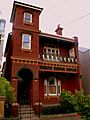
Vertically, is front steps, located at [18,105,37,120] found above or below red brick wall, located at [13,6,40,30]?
below

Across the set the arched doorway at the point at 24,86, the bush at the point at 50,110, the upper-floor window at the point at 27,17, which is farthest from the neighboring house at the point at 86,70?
the upper-floor window at the point at 27,17

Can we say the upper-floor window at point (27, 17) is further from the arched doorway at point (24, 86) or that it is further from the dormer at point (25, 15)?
the arched doorway at point (24, 86)

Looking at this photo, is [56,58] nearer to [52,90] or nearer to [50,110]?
[52,90]

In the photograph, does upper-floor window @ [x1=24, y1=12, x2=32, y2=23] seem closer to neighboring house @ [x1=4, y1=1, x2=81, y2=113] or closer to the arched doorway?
neighboring house @ [x1=4, y1=1, x2=81, y2=113]

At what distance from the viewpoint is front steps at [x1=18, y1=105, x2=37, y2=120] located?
16.2 metres

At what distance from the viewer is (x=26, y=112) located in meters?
16.9

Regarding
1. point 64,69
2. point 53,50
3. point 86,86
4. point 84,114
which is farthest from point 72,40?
point 84,114

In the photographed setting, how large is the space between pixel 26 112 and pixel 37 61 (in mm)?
5110

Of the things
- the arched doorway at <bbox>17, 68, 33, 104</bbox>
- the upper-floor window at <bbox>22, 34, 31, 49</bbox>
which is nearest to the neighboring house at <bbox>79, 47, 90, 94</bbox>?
the arched doorway at <bbox>17, 68, 33, 104</bbox>

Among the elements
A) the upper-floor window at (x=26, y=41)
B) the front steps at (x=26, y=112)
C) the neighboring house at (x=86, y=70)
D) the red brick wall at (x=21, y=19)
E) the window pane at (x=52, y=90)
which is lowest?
the front steps at (x=26, y=112)

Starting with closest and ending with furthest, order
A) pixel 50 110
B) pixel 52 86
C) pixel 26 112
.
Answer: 1. pixel 26 112
2. pixel 50 110
3. pixel 52 86

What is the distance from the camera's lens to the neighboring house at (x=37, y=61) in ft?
60.9

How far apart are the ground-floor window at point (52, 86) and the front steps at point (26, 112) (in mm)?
3740

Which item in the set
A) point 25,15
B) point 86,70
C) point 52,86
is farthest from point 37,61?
point 86,70
